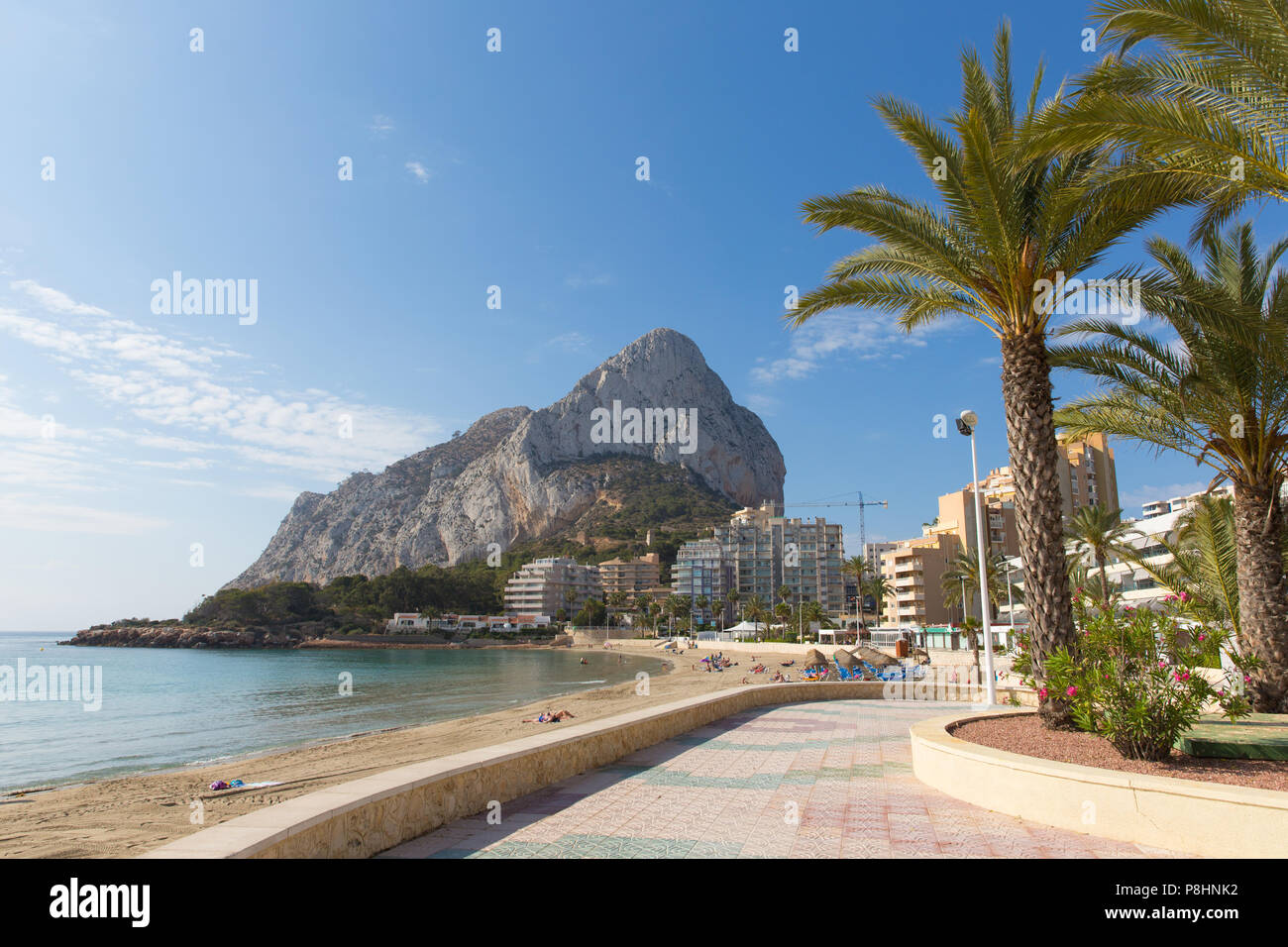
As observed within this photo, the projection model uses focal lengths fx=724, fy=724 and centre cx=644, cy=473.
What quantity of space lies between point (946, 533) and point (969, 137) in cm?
8198

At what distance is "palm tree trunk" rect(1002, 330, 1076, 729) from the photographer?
24.0 ft

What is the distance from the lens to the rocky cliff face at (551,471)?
143 meters

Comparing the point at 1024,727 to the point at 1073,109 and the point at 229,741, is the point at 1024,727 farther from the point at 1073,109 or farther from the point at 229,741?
the point at 229,741

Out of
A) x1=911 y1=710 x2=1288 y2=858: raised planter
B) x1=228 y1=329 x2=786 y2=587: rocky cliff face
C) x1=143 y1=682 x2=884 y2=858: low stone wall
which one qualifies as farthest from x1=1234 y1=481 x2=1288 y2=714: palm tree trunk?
x1=228 y1=329 x2=786 y2=587: rocky cliff face

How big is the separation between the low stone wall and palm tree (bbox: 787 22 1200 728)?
4546mm

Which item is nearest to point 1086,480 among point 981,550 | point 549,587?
point 549,587

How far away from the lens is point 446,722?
78.2 ft

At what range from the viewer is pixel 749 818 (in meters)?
5.28

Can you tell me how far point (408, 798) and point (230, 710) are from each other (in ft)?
104

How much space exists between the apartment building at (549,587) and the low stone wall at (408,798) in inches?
4390

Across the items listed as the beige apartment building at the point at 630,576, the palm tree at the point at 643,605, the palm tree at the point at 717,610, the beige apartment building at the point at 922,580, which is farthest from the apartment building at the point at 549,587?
the beige apartment building at the point at 922,580
